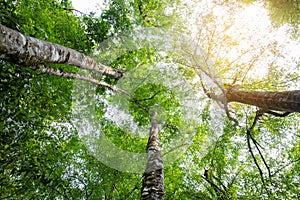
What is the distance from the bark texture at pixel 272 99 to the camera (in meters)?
3.93

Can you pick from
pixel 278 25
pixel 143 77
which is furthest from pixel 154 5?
pixel 278 25

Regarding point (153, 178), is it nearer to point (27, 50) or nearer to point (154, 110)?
point (27, 50)

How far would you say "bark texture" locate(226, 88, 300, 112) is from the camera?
3.93 metres

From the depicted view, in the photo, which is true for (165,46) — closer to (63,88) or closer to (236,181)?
(63,88)

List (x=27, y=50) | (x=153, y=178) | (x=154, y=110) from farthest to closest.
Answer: (x=154, y=110), (x=153, y=178), (x=27, y=50)

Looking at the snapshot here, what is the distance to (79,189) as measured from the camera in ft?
32.7

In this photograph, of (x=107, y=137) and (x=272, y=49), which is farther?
(x=107, y=137)

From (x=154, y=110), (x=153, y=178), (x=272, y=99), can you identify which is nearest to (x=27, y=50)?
(x=153, y=178)

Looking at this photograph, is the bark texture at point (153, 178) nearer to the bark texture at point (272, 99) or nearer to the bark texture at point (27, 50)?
the bark texture at point (272, 99)

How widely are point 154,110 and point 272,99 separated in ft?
27.1

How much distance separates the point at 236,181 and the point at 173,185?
3046 mm

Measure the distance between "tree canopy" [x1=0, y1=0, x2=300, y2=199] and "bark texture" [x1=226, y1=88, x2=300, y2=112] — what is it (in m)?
0.06

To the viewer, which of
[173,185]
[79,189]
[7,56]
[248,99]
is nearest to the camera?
[7,56]

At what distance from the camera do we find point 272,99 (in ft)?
15.8
